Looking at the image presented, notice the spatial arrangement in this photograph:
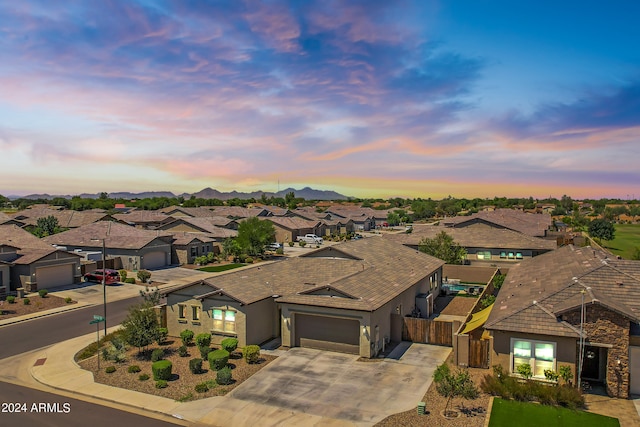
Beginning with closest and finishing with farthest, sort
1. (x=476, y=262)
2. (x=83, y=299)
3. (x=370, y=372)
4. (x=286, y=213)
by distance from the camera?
(x=370, y=372) < (x=83, y=299) < (x=476, y=262) < (x=286, y=213)

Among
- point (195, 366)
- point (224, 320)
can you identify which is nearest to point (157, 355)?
point (195, 366)

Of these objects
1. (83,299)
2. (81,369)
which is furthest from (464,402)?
(83,299)

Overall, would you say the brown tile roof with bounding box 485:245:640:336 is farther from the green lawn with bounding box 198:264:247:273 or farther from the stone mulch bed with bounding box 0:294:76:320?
the green lawn with bounding box 198:264:247:273

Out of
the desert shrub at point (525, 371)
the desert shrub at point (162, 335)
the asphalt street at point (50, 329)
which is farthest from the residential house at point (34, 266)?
the desert shrub at point (525, 371)

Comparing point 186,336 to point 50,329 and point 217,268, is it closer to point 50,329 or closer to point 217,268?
point 50,329

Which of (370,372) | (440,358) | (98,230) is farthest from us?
(98,230)

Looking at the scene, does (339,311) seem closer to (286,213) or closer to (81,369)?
(81,369)

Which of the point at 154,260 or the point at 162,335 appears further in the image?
the point at 154,260
